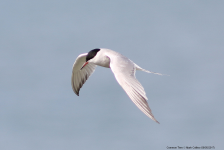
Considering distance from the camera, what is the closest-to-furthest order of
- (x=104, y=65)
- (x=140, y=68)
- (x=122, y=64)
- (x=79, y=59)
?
(x=122, y=64) → (x=140, y=68) → (x=104, y=65) → (x=79, y=59)

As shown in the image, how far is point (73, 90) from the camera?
17062 millimetres

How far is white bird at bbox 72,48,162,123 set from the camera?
10.2 metres

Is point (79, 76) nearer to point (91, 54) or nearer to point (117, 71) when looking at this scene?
point (91, 54)

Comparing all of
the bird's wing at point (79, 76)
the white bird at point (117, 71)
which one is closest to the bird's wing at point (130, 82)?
the white bird at point (117, 71)

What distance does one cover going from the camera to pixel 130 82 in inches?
428

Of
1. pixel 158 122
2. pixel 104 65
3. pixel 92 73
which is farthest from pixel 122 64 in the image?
pixel 92 73

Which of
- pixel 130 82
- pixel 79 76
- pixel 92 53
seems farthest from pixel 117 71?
pixel 79 76

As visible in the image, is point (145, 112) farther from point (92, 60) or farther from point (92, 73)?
point (92, 73)

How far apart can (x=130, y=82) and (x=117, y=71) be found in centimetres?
97

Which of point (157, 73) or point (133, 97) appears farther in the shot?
point (157, 73)

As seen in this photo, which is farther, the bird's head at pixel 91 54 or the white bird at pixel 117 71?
the bird's head at pixel 91 54

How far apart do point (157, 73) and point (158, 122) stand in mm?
4159

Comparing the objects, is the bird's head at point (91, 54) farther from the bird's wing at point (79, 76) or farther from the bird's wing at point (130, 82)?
the bird's wing at point (130, 82)

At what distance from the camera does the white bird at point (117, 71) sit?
10164 mm
